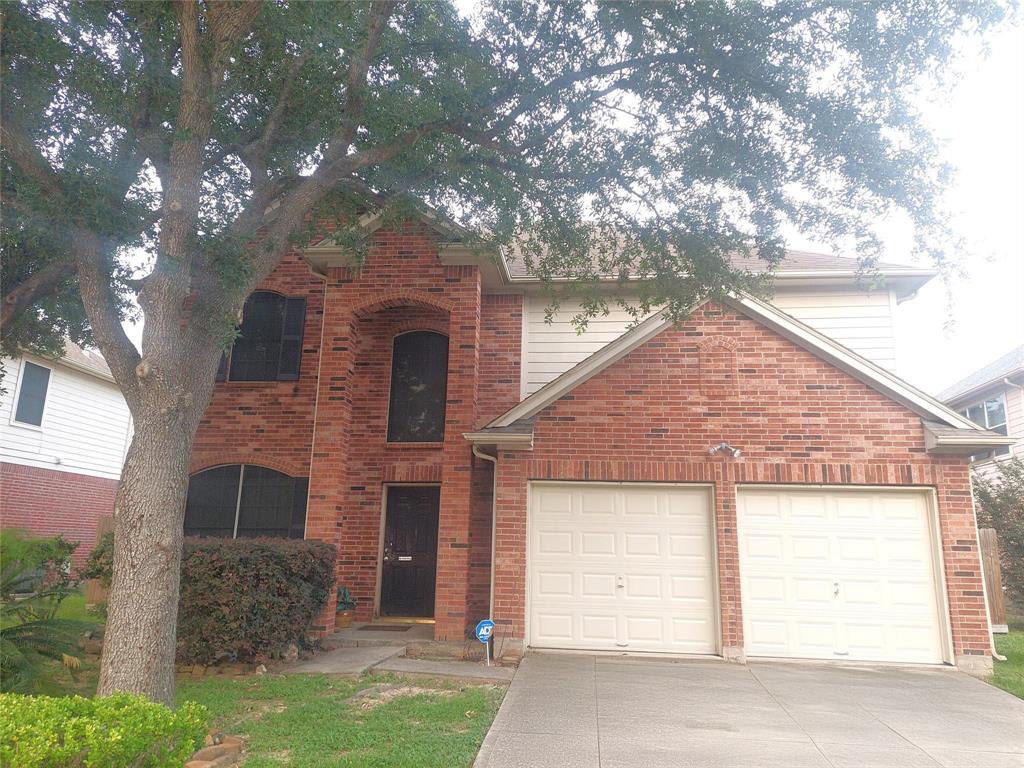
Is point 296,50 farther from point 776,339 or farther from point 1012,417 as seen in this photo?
point 1012,417

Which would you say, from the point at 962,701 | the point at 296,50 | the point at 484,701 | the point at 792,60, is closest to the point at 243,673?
the point at 484,701

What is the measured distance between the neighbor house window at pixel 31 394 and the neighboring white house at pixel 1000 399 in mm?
22830

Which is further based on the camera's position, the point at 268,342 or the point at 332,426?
the point at 268,342

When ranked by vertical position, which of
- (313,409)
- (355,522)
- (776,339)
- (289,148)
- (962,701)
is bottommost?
(962,701)

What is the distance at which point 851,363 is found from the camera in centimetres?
933

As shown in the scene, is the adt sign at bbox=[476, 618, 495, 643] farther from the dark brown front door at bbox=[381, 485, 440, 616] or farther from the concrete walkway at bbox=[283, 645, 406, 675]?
the dark brown front door at bbox=[381, 485, 440, 616]

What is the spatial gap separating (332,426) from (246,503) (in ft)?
7.79

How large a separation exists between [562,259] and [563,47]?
2.94 metres

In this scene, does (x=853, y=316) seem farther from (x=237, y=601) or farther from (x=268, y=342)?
(x=237, y=601)

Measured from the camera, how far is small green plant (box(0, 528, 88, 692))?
541cm

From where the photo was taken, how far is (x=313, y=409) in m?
11.5

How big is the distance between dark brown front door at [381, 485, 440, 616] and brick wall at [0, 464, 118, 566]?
335 inches

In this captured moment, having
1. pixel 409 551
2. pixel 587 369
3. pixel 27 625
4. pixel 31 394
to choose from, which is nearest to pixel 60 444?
pixel 31 394

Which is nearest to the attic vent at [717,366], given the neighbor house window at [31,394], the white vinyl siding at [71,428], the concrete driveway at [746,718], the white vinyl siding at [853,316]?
the white vinyl siding at [853,316]
